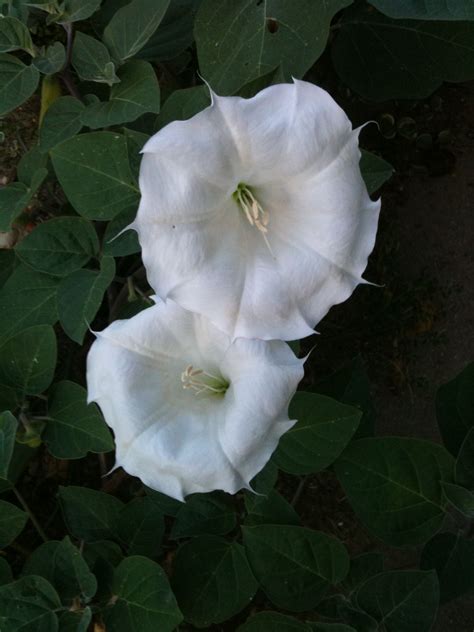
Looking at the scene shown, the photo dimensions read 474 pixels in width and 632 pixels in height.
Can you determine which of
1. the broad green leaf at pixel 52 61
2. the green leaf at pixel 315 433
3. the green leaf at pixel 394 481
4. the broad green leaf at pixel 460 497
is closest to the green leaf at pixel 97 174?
the broad green leaf at pixel 52 61

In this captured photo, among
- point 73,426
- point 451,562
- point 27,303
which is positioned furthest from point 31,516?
point 451,562

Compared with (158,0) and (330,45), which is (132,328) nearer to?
(158,0)

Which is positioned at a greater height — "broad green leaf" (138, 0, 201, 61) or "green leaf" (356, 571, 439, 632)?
"broad green leaf" (138, 0, 201, 61)

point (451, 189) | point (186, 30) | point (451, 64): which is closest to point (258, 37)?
point (186, 30)

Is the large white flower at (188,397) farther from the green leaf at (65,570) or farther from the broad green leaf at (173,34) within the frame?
the broad green leaf at (173,34)

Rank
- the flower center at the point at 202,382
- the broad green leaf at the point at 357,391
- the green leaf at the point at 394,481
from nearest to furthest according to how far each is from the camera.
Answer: the flower center at the point at 202,382 < the green leaf at the point at 394,481 < the broad green leaf at the point at 357,391

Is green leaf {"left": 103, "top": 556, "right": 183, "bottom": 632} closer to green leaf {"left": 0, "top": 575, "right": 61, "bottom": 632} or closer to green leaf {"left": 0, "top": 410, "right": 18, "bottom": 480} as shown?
green leaf {"left": 0, "top": 575, "right": 61, "bottom": 632}

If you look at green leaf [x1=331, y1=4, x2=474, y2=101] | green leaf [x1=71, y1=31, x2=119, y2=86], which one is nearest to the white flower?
green leaf [x1=71, y1=31, x2=119, y2=86]
